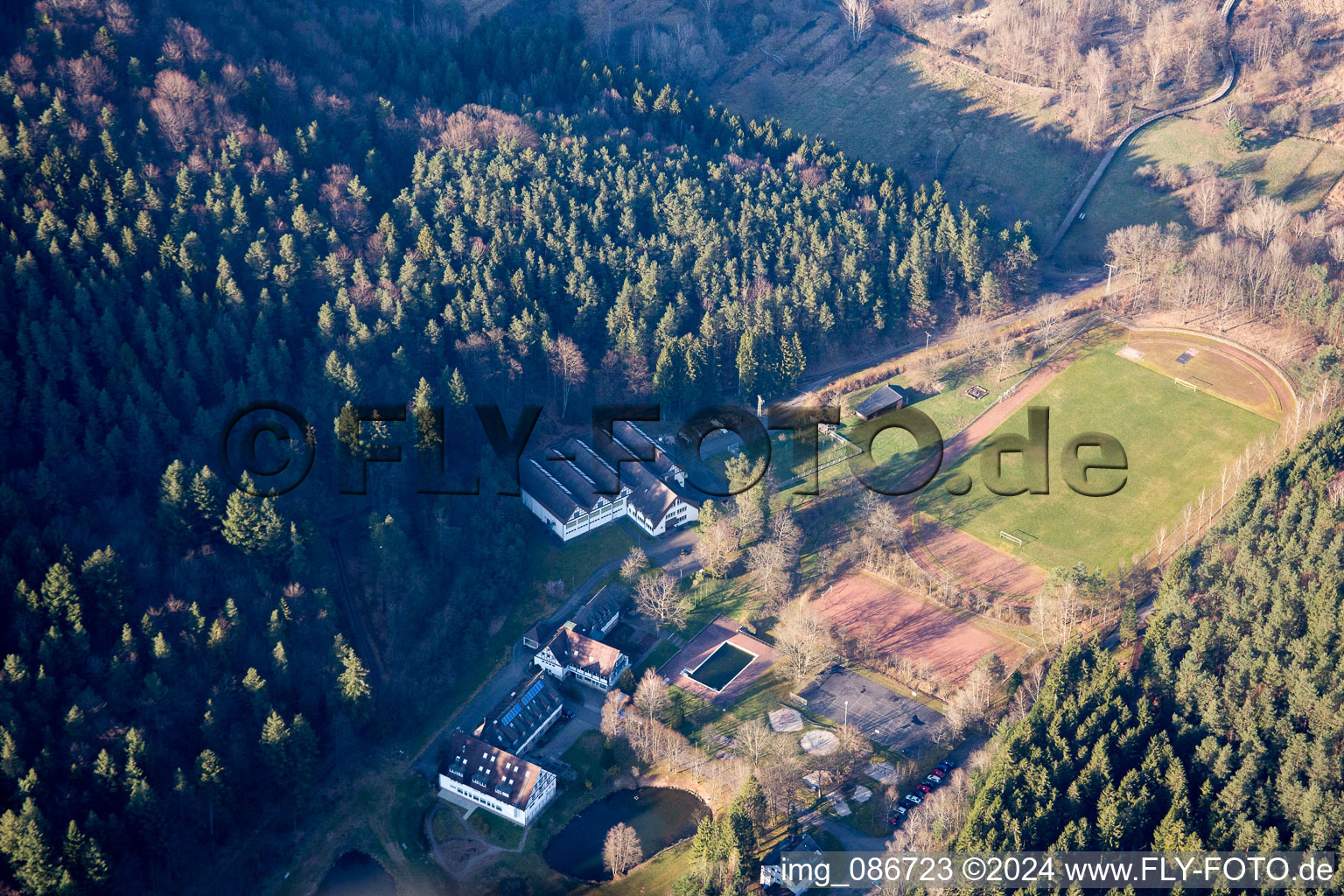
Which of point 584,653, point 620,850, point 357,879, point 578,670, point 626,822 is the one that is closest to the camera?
point 620,850

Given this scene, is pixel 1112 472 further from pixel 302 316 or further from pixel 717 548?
pixel 302 316

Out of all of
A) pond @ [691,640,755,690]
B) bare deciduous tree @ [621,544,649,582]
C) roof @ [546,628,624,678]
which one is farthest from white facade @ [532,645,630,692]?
bare deciduous tree @ [621,544,649,582]

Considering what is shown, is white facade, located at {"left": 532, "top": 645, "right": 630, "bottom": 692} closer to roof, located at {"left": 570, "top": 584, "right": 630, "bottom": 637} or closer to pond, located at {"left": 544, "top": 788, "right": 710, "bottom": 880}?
roof, located at {"left": 570, "top": 584, "right": 630, "bottom": 637}

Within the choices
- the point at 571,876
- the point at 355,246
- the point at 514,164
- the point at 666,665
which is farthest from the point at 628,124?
the point at 571,876

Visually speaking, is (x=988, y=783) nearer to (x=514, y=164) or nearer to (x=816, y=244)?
(x=816, y=244)

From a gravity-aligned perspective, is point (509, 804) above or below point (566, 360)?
below

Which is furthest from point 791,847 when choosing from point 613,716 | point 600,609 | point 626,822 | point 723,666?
point 600,609

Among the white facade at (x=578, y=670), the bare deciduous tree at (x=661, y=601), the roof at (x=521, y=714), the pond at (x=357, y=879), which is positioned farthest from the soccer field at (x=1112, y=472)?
the pond at (x=357, y=879)

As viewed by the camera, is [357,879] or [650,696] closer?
[357,879]

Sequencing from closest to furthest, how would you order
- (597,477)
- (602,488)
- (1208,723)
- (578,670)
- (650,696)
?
(1208,723)
(650,696)
(578,670)
(602,488)
(597,477)
